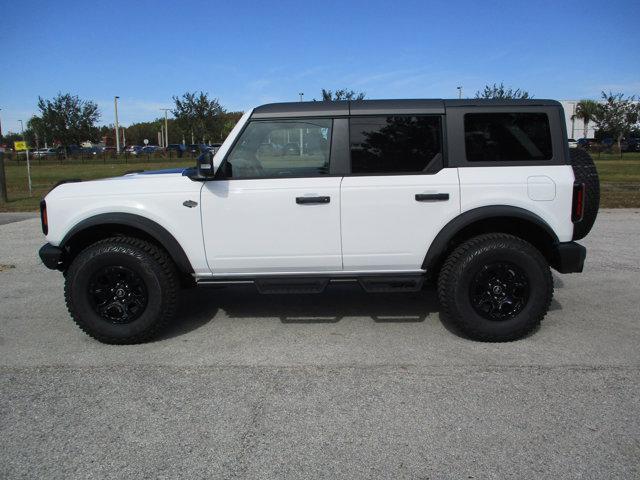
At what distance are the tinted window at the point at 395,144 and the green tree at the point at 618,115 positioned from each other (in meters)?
50.7

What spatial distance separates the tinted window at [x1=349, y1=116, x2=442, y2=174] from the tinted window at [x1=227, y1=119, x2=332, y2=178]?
243 mm

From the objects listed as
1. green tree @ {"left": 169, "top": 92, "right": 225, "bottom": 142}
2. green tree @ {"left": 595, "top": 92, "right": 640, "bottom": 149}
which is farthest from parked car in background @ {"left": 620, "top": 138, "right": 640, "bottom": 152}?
green tree @ {"left": 169, "top": 92, "right": 225, "bottom": 142}

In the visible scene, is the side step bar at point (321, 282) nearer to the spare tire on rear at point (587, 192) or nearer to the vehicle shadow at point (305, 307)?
the vehicle shadow at point (305, 307)

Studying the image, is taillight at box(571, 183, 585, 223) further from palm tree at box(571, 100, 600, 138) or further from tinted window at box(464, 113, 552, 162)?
palm tree at box(571, 100, 600, 138)

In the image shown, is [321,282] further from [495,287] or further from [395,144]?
[495,287]

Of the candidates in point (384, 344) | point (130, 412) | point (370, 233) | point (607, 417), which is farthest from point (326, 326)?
point (607, 417)

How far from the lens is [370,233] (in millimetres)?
4145

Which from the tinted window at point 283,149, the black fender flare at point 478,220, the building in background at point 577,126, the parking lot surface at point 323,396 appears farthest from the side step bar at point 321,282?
the building in background at point 577,126

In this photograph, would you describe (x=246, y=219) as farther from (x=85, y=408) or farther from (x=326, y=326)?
(x=85, y=408)

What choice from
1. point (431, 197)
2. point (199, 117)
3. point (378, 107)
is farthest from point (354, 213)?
point (199, 117)

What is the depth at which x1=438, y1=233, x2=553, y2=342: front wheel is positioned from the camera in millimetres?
4066

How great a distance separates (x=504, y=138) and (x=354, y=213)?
4.32ft

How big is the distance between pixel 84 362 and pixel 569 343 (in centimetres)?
372

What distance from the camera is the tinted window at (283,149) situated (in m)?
4.19
